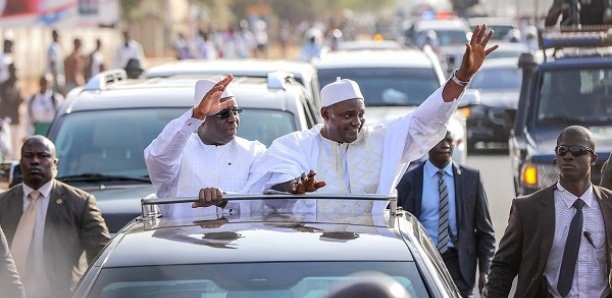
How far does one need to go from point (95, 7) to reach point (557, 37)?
3276 centimetres

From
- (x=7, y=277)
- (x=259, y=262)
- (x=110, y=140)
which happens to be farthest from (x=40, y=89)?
(x=259, y=262)

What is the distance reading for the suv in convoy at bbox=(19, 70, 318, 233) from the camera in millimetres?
10367

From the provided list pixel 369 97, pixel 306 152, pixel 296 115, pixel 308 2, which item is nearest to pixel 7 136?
pixel 369 97

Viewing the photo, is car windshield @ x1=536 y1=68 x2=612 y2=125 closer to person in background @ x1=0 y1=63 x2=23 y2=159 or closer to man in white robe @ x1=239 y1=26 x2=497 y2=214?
man in white robe @ x1=239 y1=26 x2=497 y2=214

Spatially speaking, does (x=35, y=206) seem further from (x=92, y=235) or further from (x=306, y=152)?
(x=306, y=152)

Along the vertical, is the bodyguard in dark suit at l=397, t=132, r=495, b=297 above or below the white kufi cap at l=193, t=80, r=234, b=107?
below

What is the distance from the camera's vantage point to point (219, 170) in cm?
778

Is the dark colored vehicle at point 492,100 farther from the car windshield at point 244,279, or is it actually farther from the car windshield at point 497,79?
the car windshield at point 244,279

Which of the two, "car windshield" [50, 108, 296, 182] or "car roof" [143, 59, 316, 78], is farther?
"car roof" [143, 59, 316, 78]

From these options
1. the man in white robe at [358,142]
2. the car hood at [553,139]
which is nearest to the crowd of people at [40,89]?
the car hood at [553,139]

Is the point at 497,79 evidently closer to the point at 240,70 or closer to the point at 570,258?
the point at 240,70

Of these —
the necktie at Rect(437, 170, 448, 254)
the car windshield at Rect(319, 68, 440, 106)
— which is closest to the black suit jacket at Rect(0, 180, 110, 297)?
the necktie at Rect(437, 170, 448, 254)

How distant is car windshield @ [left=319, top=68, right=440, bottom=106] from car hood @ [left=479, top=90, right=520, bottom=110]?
664 cm

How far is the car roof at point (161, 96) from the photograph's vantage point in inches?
418
